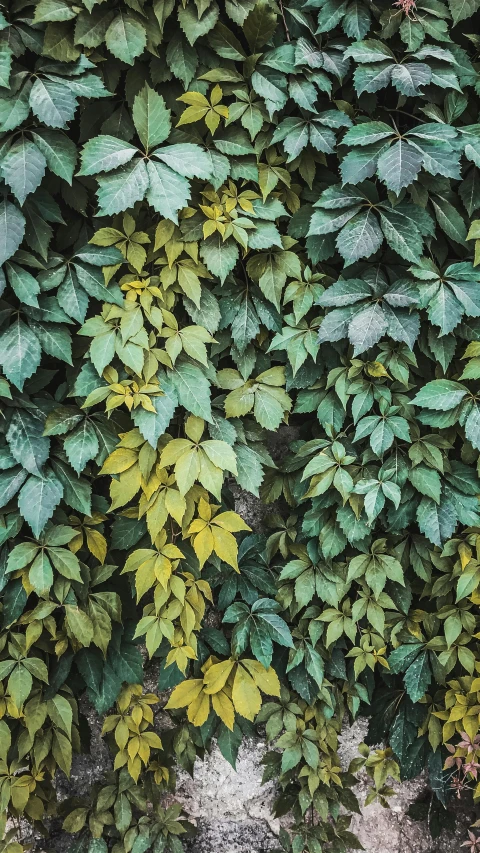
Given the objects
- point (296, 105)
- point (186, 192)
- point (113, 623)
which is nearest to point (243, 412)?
point (186, 192)

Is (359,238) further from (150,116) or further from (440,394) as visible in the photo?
(150,116)

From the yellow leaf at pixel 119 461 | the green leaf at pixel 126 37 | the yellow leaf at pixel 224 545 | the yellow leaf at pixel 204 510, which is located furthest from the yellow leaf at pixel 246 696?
the green leaf at pixel 126 37

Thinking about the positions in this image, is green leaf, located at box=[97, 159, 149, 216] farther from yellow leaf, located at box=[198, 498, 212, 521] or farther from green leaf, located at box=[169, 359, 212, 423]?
yellow leaf, located at box=[198, 498, 212, 521]

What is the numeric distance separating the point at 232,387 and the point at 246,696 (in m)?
0.91

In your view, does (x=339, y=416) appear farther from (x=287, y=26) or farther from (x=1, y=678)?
(x=1, y=678)

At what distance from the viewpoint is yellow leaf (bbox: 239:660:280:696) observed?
1.83m

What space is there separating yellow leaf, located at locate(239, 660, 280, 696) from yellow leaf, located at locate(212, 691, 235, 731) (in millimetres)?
103

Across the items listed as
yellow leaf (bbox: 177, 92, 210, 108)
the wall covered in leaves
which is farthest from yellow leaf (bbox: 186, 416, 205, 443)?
yellow leaf (bbox: 177, 92, 210, 108)

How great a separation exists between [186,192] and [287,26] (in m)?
0.58

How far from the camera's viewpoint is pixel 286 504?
81.7 inches

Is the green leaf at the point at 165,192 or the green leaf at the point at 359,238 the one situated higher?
the green leaf at the point at 165,192

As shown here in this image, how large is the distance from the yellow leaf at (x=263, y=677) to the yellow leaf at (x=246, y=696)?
0.07 feet

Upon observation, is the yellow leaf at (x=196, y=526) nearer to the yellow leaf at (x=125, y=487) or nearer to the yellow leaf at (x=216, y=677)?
the yellow leaf at (x=125, y=487)

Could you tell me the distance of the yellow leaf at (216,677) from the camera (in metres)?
1.81
